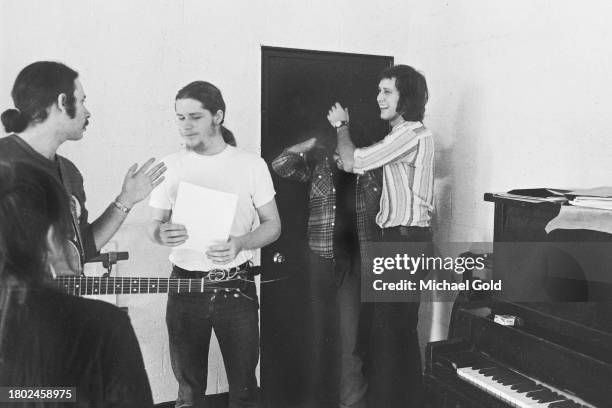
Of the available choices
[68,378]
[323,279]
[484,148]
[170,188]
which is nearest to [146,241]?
[170,188]

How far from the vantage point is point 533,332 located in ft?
4.60

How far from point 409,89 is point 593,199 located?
2.45 feet

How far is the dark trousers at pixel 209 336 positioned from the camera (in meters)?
1.50

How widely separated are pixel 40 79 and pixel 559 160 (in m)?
1.46

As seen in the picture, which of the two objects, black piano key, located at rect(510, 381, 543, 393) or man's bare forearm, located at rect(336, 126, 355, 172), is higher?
man's bare forearm, located at rect(336, 126, 355, 172)

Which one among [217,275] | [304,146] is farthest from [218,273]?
[304,146]

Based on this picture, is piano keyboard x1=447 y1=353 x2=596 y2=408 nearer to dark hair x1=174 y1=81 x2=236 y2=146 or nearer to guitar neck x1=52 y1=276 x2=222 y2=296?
guitar neck x1=52 y1=276 x2=222 y2=296

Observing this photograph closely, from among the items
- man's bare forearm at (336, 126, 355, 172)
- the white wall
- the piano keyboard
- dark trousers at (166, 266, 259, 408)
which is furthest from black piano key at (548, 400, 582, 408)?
man's bare forearm at (336, 126, 355, 172)

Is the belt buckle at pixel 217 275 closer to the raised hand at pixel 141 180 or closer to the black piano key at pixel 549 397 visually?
the raised hand at pixel 141 180

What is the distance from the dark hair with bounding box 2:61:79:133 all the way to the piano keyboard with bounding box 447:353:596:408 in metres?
1.15

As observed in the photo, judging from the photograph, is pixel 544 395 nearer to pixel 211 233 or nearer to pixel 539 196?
pixel 539 196

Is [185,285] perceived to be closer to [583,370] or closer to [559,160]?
[583,370]

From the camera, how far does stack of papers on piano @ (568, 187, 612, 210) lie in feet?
4.27

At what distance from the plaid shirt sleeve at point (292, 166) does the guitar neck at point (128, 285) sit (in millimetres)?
469
